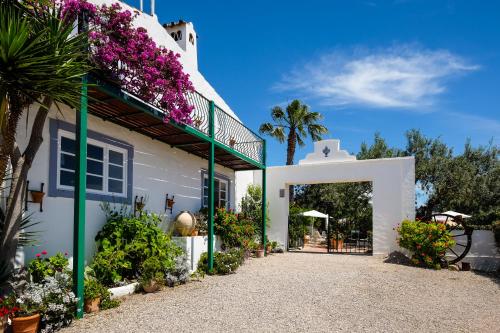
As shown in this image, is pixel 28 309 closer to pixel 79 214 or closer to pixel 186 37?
pixel 79 214

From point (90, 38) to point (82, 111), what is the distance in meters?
1.18

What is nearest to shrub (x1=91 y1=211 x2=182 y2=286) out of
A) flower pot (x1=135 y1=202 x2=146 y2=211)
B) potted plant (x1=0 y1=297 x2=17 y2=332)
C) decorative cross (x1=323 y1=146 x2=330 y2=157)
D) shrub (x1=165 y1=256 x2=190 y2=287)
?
shrub (x1=165 y1=256 x2=190 y2=287)

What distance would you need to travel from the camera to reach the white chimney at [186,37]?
43.3 ft

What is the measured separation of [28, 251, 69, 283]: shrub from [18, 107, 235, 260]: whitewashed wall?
357 millimetres

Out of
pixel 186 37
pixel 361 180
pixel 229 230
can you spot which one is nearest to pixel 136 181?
pixel 229 230

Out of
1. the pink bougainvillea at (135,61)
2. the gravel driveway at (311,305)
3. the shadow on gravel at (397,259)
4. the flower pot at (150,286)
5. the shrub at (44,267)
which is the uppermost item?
the pink bougainvillea at (135,61)

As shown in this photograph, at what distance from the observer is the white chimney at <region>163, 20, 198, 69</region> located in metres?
13.2

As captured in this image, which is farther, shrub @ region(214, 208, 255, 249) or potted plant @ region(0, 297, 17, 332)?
shrub @ region(214, 208, 255, 249)

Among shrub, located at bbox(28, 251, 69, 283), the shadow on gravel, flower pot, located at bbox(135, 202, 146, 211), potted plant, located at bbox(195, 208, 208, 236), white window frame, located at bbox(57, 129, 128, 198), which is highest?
white window frame, located at bbox(57, 129, 128, 198)

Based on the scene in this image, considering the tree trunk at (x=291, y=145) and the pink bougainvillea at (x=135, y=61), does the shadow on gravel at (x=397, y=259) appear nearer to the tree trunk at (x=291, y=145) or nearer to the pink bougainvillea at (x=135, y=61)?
the pink bougainvillea at (x=135, y=61)

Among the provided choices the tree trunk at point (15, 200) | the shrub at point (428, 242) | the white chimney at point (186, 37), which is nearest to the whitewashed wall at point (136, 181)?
the tree trunk at point (15, 200)

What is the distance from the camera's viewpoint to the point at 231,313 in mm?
5730

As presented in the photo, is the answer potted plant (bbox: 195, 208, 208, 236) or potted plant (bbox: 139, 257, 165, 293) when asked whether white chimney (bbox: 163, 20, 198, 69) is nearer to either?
potted plant (bbox: 195, 208, 208, 236)

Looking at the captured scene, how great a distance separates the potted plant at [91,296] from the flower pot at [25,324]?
3.11ft
